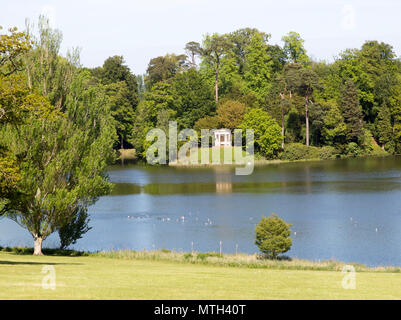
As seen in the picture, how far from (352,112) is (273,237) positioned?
74590 mm

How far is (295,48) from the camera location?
115938 millimetres

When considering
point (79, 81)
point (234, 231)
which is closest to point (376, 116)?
point (234, 231)

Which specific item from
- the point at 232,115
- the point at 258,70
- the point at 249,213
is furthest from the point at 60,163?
the point at 258,70

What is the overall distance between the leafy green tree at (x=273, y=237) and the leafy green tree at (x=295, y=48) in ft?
296

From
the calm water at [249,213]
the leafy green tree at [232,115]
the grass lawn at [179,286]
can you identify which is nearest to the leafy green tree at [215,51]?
the leafy green tree at [232,115]

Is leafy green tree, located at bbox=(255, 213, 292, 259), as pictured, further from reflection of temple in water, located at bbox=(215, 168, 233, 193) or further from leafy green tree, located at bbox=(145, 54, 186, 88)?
leafy green tree, located at bbox=(145, 54, 186, 88)

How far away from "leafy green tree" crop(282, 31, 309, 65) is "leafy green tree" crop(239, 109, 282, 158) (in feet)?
83.6

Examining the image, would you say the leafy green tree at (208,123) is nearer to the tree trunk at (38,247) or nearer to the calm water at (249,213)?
the calm water at (249,213)

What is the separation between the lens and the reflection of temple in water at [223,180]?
198 feet

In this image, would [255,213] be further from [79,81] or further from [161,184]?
[161,184]

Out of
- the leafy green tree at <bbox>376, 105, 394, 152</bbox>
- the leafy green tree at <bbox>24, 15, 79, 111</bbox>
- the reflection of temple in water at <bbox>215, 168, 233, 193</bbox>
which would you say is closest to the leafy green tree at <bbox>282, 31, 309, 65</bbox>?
the leafy green tree at <bbox>376, 105, 394, 152</bbox>

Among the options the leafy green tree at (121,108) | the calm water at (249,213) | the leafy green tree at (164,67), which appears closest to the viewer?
the calm water at (249,213)

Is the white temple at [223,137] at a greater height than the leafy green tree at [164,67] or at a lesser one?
lesser

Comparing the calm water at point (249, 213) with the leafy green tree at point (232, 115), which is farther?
the leafy green tree at point (232, 115)
